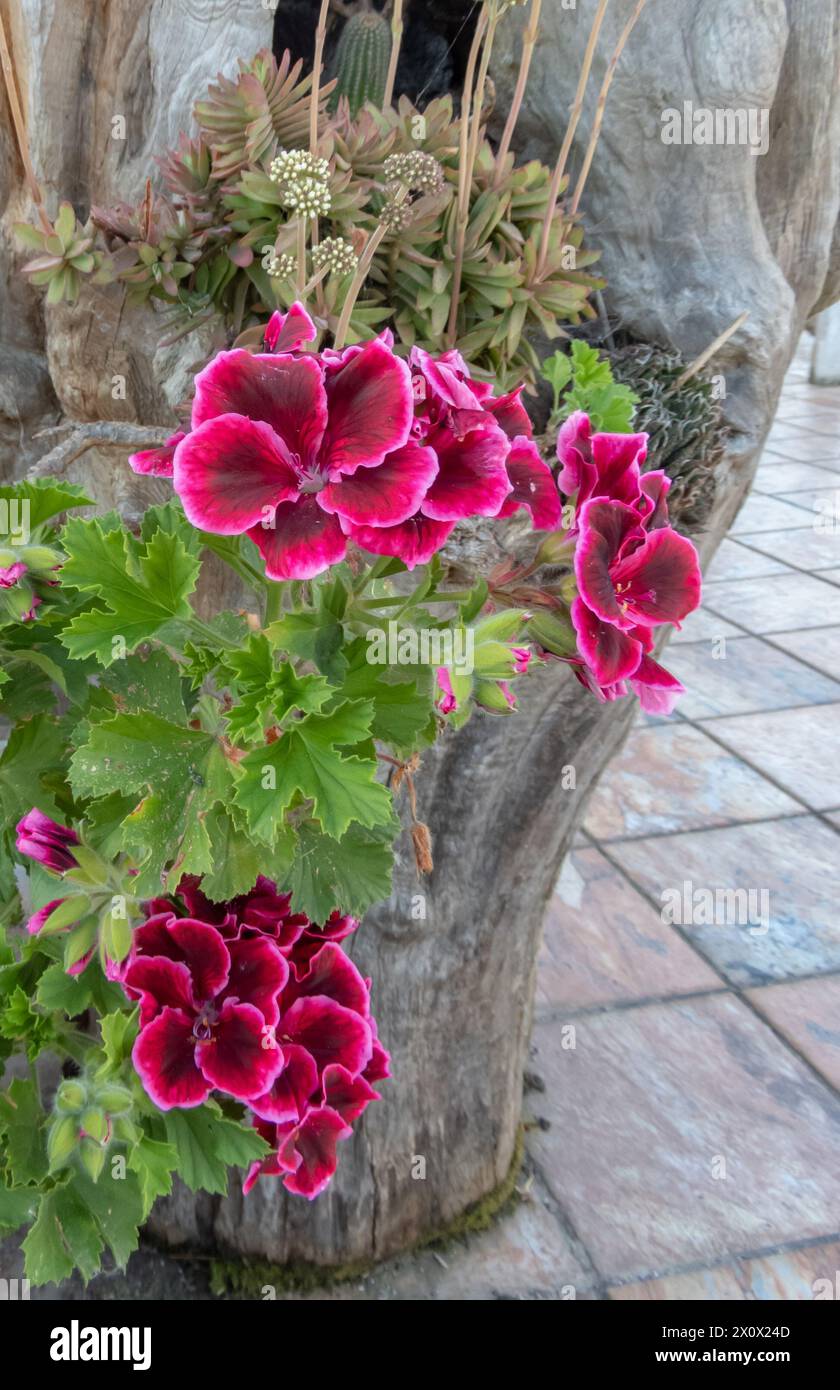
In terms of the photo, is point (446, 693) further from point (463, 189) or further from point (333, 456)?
point (463, 189)

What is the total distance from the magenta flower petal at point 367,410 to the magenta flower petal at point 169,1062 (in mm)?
407

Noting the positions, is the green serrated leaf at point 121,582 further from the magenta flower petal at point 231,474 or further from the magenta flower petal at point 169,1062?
the magenta flower petal at point 169,1062

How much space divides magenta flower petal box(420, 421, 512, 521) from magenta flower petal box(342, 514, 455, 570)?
0.02 metres

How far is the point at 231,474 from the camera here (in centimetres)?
67

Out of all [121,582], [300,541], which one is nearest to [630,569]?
[300,541]

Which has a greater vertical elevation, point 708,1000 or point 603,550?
point 603,550

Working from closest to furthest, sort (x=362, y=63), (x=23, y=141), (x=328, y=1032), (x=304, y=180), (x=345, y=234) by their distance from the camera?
1. (x=328, y=1032)
2. (x=304, y=180)
3. (x=345, y=234)
4. (x=23, y=141)
5. (x=362, y=63)

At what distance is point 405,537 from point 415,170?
1.84 ft

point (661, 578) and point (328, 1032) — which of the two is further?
point (328, 1032)

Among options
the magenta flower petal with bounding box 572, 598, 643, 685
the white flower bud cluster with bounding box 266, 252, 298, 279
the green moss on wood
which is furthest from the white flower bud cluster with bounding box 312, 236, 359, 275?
the green moss on wood

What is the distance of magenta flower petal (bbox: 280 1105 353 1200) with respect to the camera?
882 millimetres

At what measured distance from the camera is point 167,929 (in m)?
0.85

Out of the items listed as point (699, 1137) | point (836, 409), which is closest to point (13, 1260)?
point (699, 1137)
